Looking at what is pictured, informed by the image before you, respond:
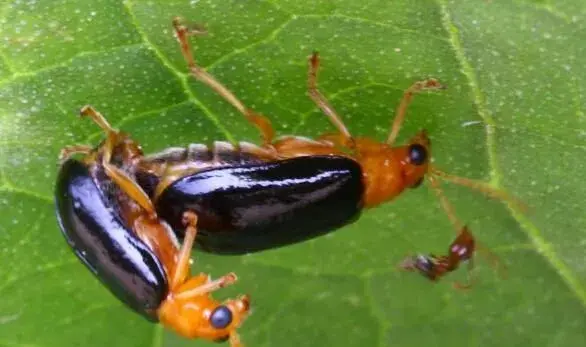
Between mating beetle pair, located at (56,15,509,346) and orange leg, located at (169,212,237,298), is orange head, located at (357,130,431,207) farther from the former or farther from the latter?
orange leg, located at (169,212,237,298)

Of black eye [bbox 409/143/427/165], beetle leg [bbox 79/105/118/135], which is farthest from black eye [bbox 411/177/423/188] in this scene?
beetle leg [bbox 79/105/118/135]

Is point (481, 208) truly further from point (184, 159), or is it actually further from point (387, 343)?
point (184, 159)

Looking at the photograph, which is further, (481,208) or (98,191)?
(481,208)


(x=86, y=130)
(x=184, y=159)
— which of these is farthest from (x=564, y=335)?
(x=86, y=130)

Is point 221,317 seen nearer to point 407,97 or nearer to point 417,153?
point 417,153

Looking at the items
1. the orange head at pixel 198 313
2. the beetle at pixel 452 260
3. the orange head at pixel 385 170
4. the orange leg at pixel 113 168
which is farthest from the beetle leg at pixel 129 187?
the beetle at pixel 452 260

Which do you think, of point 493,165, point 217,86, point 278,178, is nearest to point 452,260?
point 493,165
